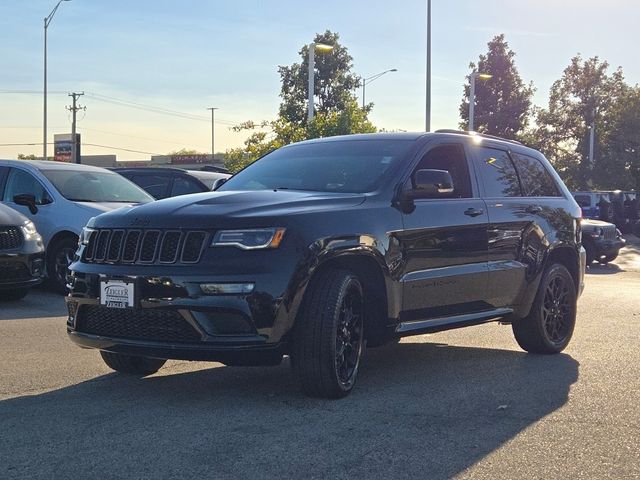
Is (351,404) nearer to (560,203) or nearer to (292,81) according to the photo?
(560,203)

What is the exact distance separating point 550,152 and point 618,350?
5710 cm

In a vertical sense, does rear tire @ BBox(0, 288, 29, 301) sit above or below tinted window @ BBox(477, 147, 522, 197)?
below

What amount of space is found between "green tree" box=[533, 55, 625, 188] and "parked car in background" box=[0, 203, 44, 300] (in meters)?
53.9

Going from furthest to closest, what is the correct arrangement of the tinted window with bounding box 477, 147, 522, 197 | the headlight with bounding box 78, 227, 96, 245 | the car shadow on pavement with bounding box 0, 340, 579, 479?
1. the tinted window with bounding box 477, 147, 522, 197
2. the headlight with bounding box 78, 227, 96, 245
3. the car shadow on pavement with bounding box 0, 340, 579, 479

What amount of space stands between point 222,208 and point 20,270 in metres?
5.41

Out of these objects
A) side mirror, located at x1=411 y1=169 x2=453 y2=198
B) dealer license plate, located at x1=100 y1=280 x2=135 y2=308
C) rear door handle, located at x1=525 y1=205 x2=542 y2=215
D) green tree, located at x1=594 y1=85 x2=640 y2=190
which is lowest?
dealer license plate, located at x1=100 y1=280 x2=135 y2=308

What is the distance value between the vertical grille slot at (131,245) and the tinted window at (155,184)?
8.81m

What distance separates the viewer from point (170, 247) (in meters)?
4.80

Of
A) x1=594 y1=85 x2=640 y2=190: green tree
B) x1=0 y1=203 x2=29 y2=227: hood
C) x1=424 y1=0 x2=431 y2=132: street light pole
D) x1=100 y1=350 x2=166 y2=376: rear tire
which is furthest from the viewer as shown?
x1=594 y1=85 x2=640 y2=190: green tree

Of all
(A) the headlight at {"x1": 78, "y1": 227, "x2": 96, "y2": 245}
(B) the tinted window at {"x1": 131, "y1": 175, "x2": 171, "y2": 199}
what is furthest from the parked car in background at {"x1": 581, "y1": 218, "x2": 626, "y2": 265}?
(A) the headlight at {"x1": 78, "y1": 227, "x2": 96, "y2": 245}

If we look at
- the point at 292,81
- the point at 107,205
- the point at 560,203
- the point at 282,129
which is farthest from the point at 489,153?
A: the point at 292,81

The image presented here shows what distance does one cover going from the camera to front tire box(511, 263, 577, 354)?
6.96 m

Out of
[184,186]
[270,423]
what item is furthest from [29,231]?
[270,423]

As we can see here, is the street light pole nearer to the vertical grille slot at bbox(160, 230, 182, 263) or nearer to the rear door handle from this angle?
the rear door handle
